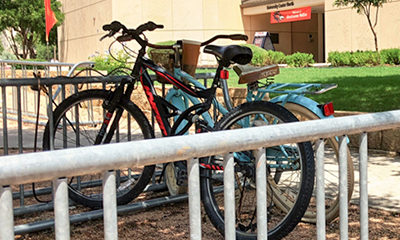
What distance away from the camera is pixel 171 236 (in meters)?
4.54

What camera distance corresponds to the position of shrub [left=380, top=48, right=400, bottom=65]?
2198 cm

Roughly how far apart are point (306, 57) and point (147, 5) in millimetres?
12001

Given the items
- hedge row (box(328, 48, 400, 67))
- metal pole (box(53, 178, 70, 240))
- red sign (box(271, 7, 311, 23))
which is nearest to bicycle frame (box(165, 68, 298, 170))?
metal pole (box(53, 178, 70, 240))

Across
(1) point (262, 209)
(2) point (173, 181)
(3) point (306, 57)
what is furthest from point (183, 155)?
(3) point (306, 57)

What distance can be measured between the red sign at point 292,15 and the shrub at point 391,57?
10150mm

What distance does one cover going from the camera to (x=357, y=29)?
27219mm

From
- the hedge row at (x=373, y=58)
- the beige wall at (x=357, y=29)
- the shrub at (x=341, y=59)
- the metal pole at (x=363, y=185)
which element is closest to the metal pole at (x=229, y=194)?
the metal pole at (x=363, y=185)

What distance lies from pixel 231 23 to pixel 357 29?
957 cm

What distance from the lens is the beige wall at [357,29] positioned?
84.1ft

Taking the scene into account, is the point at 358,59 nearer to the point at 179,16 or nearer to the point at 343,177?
the point at 179,16

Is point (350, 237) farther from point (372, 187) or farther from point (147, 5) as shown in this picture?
point (147, 5)

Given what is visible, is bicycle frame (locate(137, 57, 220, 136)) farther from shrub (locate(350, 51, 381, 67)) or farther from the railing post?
shrub (locate(350, 51, 381, 67))

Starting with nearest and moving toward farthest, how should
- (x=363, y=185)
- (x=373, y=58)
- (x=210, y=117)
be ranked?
(x=363, y=185) → (x=210, y=117) → (x=373, y=58)

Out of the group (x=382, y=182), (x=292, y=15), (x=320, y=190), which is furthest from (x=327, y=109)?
(x=292, y=15)
